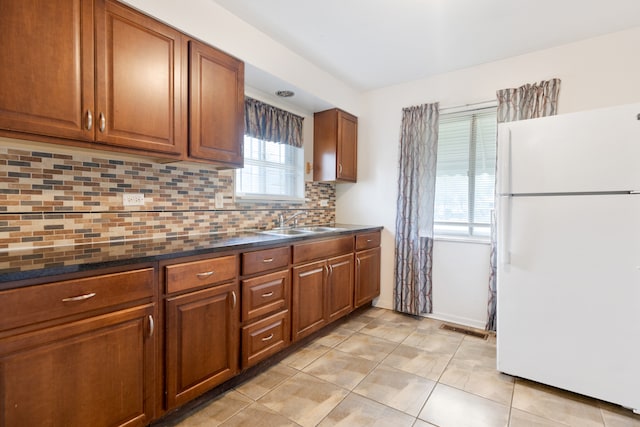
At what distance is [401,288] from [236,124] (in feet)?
7.77

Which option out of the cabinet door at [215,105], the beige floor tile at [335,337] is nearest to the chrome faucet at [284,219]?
the cabinet door at [215,105]

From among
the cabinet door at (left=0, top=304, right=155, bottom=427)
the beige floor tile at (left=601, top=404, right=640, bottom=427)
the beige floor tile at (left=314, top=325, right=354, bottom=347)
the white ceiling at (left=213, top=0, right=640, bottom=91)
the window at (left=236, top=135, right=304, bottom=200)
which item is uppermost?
the white ceiling at (left=213, top=0, right=640, bottom=91)

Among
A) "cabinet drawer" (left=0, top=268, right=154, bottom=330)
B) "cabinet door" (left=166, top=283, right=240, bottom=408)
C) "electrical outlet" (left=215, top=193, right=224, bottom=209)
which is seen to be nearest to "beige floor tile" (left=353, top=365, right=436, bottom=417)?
"cabinet door" (left=166, top=283, right=240, bottom=408)

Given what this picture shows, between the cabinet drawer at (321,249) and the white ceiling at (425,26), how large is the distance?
5.41 ft

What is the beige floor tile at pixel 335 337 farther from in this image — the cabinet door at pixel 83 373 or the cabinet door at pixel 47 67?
the cabinet door at pixel 47 67

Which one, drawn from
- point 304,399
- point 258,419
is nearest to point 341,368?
point 304,399

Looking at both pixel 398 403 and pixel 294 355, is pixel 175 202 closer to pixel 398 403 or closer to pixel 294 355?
pixel 294 355

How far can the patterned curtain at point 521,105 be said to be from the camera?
2545mm

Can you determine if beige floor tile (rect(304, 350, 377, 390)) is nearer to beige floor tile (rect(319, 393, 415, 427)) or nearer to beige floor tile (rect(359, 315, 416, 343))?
beige floor tile (rect(319, 393, 415, 427))

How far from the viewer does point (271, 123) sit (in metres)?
2.89

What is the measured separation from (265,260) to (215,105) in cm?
108

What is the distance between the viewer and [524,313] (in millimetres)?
1991

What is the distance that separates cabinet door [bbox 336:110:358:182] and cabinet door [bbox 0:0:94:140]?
2269 mm

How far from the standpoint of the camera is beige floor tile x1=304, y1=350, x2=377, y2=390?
6.70 ft
